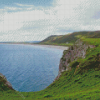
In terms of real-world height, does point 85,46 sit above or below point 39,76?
above

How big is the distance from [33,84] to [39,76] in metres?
9.92

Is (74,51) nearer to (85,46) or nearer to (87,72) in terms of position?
(85,46)

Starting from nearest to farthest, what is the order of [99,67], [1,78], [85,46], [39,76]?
[99,67], [1,78], [85,46], [39,76]

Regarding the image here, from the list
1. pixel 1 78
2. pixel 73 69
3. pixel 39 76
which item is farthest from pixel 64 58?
pixel 1 78

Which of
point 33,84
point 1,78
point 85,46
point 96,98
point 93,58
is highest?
point 85,46

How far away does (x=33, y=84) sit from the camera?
50.8 m

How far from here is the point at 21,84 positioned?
50625 mm

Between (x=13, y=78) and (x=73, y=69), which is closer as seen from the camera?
(x=73, y=69)

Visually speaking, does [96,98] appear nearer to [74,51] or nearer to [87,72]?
[87,72]

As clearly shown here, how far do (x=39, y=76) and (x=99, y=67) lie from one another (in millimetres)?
40182

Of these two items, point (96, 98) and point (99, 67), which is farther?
point (99, 67)

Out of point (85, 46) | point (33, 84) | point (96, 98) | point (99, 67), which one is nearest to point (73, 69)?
point (99, 67)

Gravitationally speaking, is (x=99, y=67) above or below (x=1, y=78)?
above

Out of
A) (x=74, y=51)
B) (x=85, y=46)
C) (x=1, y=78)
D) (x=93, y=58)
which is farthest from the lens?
(x=74, y=51)
